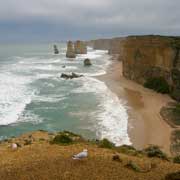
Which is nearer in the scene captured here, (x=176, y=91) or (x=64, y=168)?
(x=64, y=168)

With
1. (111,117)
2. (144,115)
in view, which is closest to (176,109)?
(144,115)

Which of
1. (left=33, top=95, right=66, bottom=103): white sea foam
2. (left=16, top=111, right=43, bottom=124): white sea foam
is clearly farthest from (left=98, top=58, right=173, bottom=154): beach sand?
(left=16, top=111, right=43, bottom=124): white sea foam

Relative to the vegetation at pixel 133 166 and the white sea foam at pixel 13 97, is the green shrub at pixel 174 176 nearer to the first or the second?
the vegetation at pixel 133 166

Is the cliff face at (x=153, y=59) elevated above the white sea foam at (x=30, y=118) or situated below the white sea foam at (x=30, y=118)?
above

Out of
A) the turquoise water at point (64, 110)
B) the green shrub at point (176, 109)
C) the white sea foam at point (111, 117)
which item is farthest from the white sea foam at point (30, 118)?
the green shrub at point (176, 109)

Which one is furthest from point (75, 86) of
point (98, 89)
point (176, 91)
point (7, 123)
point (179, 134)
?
point (179, 134)

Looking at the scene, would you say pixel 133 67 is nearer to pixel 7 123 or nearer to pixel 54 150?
pixel 7 123
